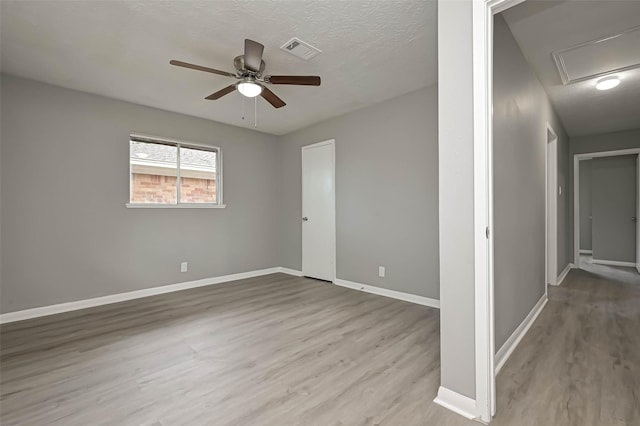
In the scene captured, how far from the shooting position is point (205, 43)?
2.36 m

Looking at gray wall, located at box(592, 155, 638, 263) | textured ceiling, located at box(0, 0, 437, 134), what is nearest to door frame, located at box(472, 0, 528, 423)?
textured ceiling, located at box(0, 0, 437, 134)

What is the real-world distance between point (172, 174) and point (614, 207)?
8419 millimetres

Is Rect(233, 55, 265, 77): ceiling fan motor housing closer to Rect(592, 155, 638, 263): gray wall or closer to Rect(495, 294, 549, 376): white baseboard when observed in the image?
Rect(495, 294, 549, 376): white baseboard

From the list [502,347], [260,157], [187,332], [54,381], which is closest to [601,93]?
[502,347]

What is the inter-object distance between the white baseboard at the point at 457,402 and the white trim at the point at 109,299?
357 centimetres

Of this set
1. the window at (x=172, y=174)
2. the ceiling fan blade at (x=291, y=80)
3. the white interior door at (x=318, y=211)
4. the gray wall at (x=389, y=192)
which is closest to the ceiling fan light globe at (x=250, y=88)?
the ceiling fan blade at (x=291, y=80)

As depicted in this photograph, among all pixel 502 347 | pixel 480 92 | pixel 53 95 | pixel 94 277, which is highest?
pixel 53 95

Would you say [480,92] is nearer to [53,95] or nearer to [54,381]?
[54,381]

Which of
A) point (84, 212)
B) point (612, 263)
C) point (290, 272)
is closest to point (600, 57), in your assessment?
point (290, 272)

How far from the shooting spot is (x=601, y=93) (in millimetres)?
3418

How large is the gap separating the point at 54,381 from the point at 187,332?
0.90m

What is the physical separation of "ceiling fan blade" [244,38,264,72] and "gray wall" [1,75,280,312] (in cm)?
236

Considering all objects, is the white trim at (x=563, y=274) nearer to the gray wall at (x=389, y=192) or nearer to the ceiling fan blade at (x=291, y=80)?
the gray wall at (x=389, y=192)

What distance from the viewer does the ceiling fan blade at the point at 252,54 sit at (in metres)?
1.99
